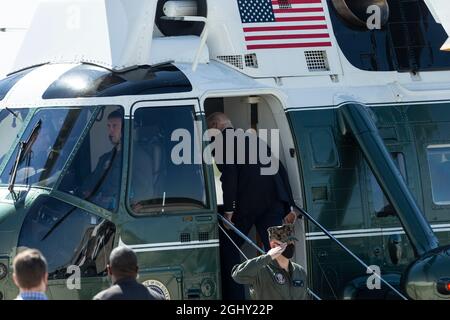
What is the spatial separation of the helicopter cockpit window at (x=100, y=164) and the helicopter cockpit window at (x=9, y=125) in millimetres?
636

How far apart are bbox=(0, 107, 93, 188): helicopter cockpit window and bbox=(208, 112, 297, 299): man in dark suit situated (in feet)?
4.42

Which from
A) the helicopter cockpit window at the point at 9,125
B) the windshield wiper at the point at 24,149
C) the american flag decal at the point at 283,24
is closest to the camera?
the windshield wiper at the point at 24,149

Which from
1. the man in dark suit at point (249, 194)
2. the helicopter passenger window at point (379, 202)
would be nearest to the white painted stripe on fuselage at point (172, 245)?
the man in dark suit at point (249, 194)

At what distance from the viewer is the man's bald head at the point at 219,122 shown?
971 cm

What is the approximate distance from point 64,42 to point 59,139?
1160 millimetres

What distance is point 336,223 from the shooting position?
374 inches

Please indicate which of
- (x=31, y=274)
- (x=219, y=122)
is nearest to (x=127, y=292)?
(x=31, y=274)

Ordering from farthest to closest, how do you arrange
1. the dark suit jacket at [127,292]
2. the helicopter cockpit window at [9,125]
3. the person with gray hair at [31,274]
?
1. the helicopter cockpit window at [9,125]
2. the dark suit jacket at [127,292]
3. the person with gray hair at [31,274]

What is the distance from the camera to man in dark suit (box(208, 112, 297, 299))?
372 inches

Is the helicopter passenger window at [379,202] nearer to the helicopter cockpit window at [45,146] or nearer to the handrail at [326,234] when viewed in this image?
the handrail at [326,234]

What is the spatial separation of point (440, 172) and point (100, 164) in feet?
10.3

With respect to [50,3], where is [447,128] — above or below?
below
